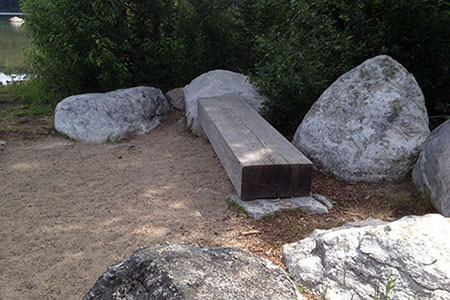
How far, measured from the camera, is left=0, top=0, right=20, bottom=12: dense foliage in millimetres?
35906

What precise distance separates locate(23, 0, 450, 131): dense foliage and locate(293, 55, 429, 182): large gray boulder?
593mm

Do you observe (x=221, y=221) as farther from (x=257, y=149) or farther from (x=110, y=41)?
(x=110, y=41)

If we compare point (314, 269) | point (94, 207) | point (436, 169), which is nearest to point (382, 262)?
point (314, 269)

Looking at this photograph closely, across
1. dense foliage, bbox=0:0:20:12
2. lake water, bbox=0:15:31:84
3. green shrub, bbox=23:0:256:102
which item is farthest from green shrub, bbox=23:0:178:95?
dense foliage, bbox=0:0:20:12

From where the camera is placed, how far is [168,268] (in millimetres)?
1698

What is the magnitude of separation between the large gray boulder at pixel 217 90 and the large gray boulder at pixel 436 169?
2236 mm

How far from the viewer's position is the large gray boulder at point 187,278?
1628 mm

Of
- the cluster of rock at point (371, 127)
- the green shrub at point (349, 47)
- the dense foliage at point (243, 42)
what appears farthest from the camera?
the dense foliage at point (243, 42)

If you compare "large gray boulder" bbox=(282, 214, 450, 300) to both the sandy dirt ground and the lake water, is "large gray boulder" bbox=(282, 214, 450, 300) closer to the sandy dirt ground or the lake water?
the sandy dirt ground

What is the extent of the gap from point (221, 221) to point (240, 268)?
4.79ft

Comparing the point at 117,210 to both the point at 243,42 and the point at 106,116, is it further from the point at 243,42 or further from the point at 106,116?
the point at 243,42

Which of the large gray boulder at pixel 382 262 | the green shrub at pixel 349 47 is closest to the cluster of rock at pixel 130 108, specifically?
the green shrub at pixel 349 47

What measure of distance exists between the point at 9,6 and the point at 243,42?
36671 mm

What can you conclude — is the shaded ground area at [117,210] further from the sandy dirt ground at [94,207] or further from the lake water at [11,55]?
the lake water at [11,55]
